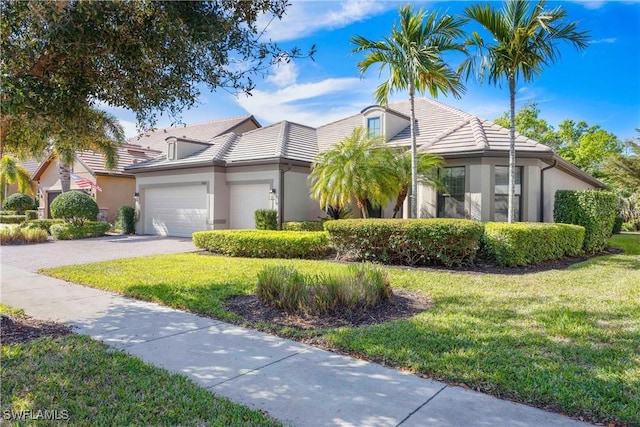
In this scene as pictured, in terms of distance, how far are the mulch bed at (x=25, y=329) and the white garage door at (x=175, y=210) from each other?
12.4 metres

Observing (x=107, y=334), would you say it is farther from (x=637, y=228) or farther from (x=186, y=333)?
(x=637, y=228)

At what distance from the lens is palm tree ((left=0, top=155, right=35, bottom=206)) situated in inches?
1050

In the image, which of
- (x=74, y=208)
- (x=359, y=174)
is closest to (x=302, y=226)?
(x=359, y=174)

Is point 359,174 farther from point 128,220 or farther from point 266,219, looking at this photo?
point 128,220

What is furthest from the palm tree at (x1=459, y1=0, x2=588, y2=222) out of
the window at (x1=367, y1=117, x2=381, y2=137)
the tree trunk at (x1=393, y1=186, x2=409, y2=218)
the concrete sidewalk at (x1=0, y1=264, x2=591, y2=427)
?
the concrete sidewalk at (x1=0, y1=264, x2=591, y2=427)

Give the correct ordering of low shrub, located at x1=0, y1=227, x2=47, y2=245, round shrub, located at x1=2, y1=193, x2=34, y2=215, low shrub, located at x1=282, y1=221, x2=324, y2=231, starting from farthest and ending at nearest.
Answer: round shrub, located at x1=2, y1=193, x2=34, y2=215, low shrub, located at x1=0, y1=227, x2=47, y2=245, low shrub, located at x1=282, y1=221, x2=324, y2=231

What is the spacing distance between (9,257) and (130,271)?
5664mm

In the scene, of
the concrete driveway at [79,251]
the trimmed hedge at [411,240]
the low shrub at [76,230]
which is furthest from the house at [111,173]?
the trimmed hedge at [411,240]

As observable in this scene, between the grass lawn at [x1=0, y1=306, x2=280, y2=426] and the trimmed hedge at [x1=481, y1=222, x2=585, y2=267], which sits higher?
the trimmed hedge at [x1=481, y1=222, x2=585, y2=267]

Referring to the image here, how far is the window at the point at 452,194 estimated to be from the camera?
14.3 metres

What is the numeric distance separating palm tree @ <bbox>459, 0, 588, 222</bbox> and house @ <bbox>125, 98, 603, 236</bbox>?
8.81 ft

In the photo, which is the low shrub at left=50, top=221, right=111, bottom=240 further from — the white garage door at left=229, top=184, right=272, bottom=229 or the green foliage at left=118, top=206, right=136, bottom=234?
the white garage door at left=229, top=184, right=272, bottom=229

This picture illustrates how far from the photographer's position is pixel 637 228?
1106 inches

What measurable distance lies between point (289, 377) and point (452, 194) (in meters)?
12.1
